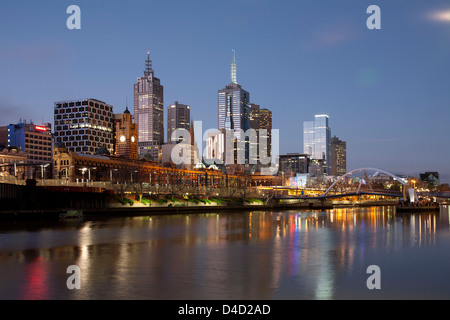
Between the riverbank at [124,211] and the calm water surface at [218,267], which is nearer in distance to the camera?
the calm water surface at [218,267]

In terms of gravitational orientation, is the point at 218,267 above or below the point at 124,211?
above

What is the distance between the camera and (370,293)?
893 inches

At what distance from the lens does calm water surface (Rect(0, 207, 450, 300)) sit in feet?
74.0

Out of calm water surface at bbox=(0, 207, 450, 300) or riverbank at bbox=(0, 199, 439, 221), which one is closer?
calm water surface at bbox=(0, 207, 450, 300)

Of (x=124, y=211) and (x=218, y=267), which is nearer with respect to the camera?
(x=218, y=267)

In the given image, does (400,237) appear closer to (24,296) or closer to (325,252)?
(325,252)

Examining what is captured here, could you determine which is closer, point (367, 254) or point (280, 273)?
point (280, 273)

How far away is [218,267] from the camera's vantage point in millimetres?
29781

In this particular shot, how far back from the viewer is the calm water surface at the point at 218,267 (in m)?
22.6
